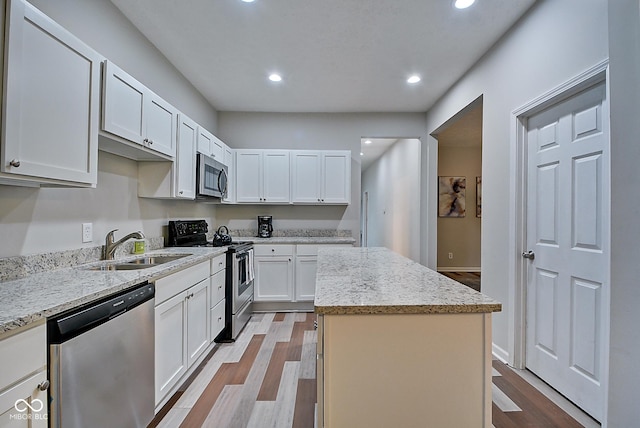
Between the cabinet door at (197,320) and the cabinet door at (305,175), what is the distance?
196 centimetres

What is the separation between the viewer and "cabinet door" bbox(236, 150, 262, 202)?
4.17 m

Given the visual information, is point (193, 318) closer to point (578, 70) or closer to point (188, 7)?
point (188, 7)

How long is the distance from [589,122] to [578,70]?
0.32 m

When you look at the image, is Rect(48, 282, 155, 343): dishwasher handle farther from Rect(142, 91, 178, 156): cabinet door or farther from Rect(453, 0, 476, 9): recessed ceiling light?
Rect(453, 0, 476, 9): recessed ceiling light

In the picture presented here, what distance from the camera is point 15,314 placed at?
97 centimetres

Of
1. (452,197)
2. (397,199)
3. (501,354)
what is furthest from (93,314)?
(452,197)

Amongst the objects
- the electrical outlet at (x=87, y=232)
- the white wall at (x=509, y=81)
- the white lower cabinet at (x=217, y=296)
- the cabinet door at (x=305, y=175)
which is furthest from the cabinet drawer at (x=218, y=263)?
the white wall at (x=509, y=81)

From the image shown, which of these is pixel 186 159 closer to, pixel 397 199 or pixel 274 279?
pixel 274 279

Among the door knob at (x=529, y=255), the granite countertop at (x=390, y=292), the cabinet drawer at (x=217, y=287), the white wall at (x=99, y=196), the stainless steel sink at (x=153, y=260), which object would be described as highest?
the white wall at (x=99, y=196)

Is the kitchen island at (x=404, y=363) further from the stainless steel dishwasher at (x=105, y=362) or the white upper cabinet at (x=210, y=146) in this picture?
the white upper cabinet at (x=210, y=146)

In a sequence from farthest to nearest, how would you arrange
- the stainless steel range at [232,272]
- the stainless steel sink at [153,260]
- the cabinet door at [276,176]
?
the cabinet door at [276,176] < the stainless steel range at [232,272] < the stainless steel sink at [153,260]

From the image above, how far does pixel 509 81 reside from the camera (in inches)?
97.9

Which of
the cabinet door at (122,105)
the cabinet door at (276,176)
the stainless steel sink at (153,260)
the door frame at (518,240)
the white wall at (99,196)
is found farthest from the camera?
the cabinet door at (276,176)

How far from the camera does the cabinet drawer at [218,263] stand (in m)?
2.69
